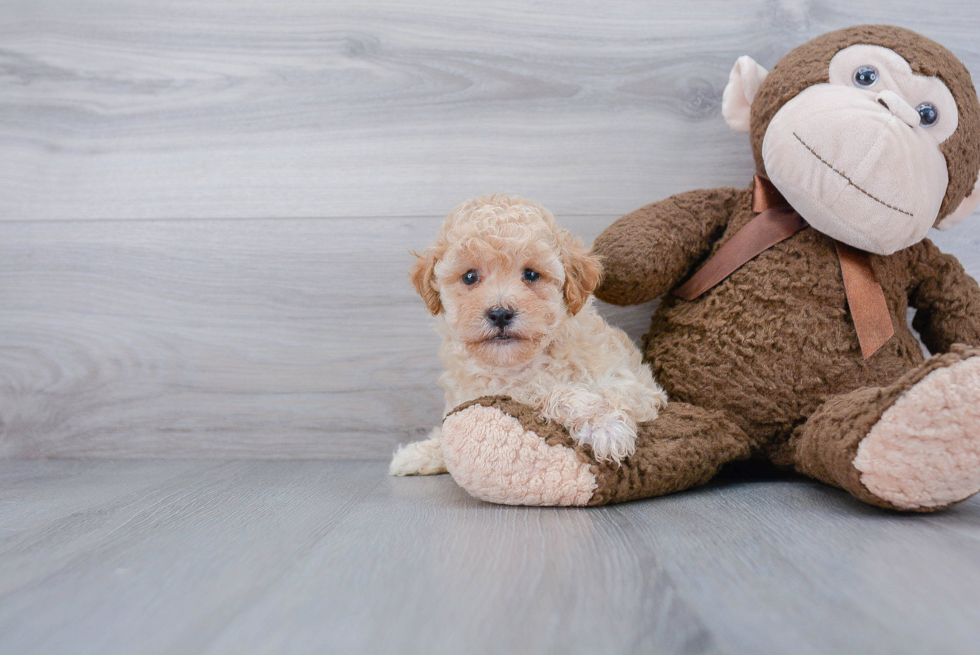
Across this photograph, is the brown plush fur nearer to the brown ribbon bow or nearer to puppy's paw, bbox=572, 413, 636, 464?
the brown ribbon bow

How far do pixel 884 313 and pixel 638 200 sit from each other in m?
0.50

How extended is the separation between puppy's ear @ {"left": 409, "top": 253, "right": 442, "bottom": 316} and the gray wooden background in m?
0.32

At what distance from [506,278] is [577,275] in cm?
12

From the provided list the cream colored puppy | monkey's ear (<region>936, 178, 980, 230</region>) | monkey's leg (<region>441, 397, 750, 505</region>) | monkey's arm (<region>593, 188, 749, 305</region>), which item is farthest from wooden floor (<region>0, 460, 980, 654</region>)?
monkey's ear (<region>936, 178, 980, 230</region>)

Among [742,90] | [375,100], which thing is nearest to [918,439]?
[742,90]

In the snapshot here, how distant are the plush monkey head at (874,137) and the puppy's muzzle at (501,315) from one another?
49 cm

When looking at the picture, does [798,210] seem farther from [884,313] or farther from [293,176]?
[293,176]

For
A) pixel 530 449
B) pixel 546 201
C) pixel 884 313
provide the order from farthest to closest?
1. pixel 546 201
2. pixel 884 313
3. pixel 530 449

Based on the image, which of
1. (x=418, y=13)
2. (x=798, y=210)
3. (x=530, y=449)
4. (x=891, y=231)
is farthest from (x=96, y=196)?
(x=891, y=231)

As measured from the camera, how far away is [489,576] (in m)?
0.64

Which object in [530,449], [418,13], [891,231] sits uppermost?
[418,13]

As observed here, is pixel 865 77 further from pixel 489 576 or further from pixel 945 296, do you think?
pixel 489 576

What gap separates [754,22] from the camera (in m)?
1.29

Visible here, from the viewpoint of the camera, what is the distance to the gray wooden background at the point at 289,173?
4.27ft
